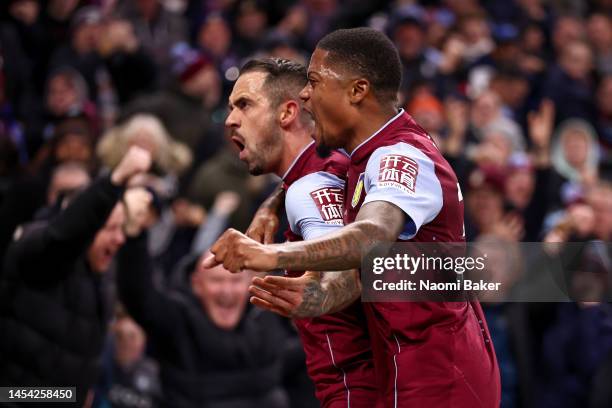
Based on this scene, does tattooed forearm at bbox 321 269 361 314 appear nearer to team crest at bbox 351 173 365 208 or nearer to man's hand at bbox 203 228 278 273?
team crest at bbox 351 173 365 208

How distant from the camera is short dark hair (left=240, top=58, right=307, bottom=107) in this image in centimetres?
454

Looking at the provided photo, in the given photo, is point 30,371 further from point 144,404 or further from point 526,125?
point 526,125

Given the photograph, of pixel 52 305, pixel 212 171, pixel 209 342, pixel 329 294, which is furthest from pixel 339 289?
pixel 212 171

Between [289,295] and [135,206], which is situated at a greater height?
[135,206]

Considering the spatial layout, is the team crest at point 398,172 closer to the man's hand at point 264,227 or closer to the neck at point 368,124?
the neck at point 368,124

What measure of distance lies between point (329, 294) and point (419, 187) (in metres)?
0.49

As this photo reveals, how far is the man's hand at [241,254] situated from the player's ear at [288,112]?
1.25 meters

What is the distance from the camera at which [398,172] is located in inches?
145

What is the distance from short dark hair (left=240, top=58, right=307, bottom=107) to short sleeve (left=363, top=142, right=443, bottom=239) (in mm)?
796

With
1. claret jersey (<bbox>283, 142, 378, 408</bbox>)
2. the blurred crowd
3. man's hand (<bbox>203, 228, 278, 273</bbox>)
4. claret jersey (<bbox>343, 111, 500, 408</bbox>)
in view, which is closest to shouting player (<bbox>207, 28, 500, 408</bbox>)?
claret jersey (<bbox>343, 111, 500, 408</bbox>)

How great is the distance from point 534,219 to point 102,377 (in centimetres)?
406

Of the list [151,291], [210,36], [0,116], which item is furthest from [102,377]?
[210,36]

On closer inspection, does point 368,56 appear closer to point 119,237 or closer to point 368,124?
point 368,124

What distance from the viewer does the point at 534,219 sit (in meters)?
9.80
